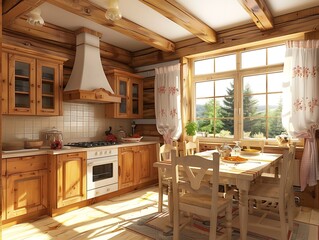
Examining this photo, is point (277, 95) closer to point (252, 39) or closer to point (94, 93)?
point (252, 39)

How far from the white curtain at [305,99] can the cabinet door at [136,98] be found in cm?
257

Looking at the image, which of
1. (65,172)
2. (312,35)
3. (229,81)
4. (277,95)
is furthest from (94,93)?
(312,35)

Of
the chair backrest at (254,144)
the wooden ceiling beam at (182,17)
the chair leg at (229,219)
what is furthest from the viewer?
the chair backrest at (254,144)

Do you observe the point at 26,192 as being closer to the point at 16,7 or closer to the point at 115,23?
the point at 16,7

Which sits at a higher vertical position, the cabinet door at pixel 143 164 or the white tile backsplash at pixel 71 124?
the white tile backsplash at pixel 71 124

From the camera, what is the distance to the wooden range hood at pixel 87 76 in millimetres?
3408

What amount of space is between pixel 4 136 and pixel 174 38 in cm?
294

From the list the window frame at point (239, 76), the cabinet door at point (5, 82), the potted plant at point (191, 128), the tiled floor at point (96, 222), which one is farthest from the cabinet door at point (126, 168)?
the cabinet door at point (5, 82)

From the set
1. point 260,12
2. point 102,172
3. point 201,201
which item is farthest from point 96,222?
point 260,12

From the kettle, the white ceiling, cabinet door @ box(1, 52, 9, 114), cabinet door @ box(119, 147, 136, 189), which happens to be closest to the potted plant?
cabinet door @ box(119, 147, 136, 189)

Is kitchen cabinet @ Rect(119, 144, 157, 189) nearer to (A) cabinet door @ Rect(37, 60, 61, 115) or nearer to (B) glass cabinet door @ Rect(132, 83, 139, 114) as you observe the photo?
(B) glass cabinet door @ Rect(132, 83, 139, 114)

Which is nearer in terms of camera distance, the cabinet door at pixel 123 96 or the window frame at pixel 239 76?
the window frame at pixel 239 76

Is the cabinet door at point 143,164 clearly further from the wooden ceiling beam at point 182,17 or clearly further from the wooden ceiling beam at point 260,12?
the wooden ceiling beam at point 260,12

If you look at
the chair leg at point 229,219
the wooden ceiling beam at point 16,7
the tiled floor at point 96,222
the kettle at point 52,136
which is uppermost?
the wooden ceiling beam at point 16,7
